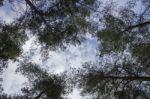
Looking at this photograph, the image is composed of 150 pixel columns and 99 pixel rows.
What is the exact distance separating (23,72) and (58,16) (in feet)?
11.9

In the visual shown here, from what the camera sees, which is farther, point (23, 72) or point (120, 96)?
point (23, 72)

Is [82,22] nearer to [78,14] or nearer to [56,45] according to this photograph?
[78,14]

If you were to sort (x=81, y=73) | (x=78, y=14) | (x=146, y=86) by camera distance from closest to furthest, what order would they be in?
(x=146, y=86) < (x=81, y=73) < (x=78, y=14)

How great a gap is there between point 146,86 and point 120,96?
135 centimetres

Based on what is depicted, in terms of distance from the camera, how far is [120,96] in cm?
1958

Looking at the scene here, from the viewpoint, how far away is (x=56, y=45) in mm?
21984

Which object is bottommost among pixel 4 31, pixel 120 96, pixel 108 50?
pixel 120 96

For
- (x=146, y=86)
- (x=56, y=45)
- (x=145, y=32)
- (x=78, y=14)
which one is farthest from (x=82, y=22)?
(x=146, y=86)

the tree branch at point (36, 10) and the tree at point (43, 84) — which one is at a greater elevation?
the tree branch at point (36, 10)

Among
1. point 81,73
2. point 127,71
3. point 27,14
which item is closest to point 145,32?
point 127,71

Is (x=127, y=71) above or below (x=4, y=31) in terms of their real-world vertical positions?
below

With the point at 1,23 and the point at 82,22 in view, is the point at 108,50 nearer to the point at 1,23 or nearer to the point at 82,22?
the point at 82,22

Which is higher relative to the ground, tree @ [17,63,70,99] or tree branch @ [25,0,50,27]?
tree branch @ [25,0,50,27]

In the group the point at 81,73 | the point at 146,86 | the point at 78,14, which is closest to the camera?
the point at 146,86
